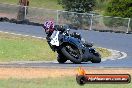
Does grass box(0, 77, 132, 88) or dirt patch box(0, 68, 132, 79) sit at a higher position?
grass box(0, 77, 132, 88)

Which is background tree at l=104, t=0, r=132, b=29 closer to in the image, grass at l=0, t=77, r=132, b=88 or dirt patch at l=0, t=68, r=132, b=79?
dirt patch at l=0, t=68, r=132, b=79

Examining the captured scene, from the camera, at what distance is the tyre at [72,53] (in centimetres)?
1844

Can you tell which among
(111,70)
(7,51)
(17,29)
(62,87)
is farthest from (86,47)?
(17,29)

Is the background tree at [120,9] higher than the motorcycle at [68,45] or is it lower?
lower

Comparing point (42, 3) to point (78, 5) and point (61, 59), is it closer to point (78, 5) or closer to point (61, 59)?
point (78, 5)

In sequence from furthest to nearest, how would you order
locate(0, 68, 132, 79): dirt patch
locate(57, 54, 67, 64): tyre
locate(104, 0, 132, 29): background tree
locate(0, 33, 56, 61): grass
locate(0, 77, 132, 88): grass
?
locate(104, 0, 132, 29): background tree, locate(0, 33, 56, 61): grass, locate(57, 54, 67, 64): tyre, locate(0, 68, 132, 79): dirt patch, locate(0, 77, 132, 88): grass

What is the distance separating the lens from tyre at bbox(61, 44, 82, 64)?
18.4m

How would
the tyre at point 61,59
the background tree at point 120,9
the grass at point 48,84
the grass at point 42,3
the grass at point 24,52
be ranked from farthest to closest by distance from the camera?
the grass at point 42,3 → the background tree at point 120,9 → the grass at point 24,52 → the tyre at point 61,59 → the grass at point 48,84

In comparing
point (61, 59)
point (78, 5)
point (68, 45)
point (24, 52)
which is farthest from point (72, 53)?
point (78, 5)

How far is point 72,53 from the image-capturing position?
1864 centimetres

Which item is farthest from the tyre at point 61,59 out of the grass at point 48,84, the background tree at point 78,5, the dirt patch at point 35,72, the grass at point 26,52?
the background tree at point 78,5

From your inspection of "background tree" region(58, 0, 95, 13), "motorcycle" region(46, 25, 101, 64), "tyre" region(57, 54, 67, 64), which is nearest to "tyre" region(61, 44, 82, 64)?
"motorcycle" region(46, 25, 101, 64)

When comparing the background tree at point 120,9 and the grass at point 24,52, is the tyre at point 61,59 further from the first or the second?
the background tree at point 120,9

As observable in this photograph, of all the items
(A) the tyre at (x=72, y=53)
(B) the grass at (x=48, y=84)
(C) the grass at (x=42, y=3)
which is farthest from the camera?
(C) the grass at (x=42, y=3)
